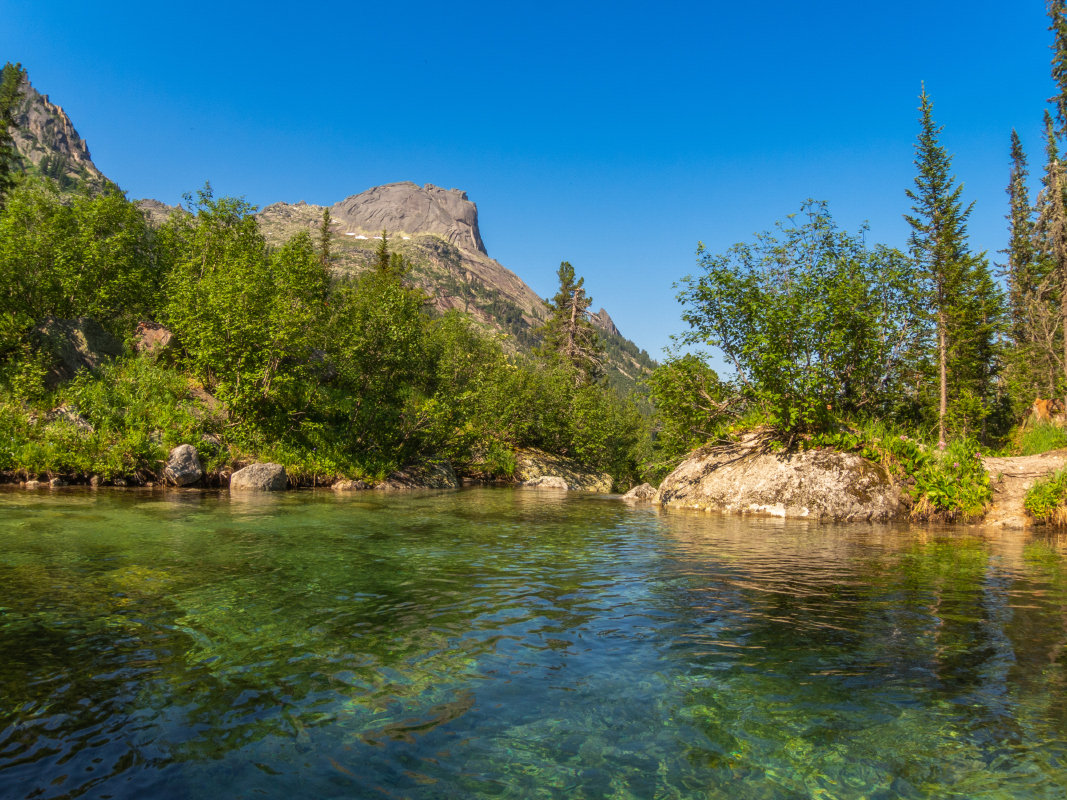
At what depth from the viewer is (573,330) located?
67875 millimetres

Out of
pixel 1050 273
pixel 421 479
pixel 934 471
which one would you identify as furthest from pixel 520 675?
pixel 1050 273

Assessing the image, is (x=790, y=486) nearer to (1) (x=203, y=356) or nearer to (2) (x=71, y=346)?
(1) (x=203, y=356)

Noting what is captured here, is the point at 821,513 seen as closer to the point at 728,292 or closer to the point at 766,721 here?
the point at 728,292

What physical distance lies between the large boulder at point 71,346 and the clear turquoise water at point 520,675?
1742cm

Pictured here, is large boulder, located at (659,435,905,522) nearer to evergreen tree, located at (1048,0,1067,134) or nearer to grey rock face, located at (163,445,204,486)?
grey rock face, located at (163,445,204,486)

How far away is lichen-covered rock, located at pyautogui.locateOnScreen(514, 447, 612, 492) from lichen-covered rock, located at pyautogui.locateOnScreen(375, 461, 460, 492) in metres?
8.80

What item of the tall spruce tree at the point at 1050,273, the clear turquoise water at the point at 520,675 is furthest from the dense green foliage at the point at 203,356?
the tall spruce tree at the point at 1050,273

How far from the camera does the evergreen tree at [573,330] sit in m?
66.9

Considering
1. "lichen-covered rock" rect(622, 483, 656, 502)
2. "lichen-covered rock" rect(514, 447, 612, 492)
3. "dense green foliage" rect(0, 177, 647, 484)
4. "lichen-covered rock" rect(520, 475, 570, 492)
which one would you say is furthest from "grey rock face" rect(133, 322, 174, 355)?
"lichen-covered rock" rect(622, 483, 656, 502)

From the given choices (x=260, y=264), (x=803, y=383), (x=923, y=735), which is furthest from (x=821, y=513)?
(x=260, y=264)

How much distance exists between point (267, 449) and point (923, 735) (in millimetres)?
26946

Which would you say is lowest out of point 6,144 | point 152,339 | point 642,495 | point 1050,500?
point 642,495

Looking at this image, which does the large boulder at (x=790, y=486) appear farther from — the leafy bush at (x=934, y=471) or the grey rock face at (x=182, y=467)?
the grey rock face at (x=182, y=467)

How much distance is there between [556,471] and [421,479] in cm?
1572
